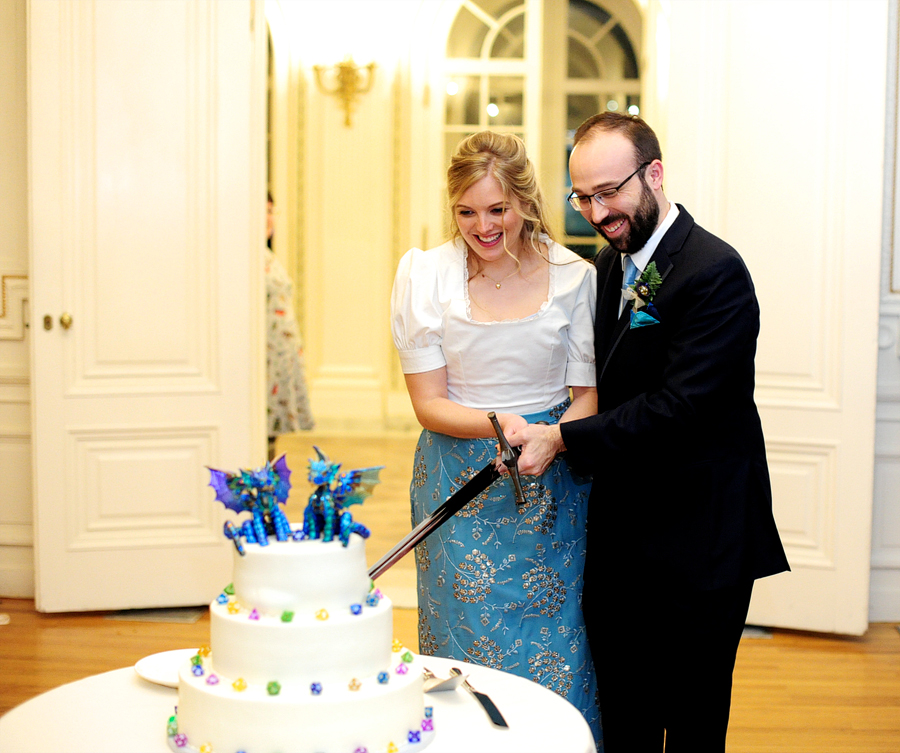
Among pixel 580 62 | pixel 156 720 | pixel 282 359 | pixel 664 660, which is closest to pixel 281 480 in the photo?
pixel 156 720

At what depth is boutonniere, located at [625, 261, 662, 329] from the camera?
80.4 inches

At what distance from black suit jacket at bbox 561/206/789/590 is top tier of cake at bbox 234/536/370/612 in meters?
0.83

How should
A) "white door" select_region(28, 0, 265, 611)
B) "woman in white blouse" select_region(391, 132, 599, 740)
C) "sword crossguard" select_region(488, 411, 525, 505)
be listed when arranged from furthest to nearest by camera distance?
"white door" select_region(28, 0, 265, 611) < "woman in white blouse" select_region(391, 132, 599, 740) < "sword crossguard" select_region(488, 411, 525, 505)

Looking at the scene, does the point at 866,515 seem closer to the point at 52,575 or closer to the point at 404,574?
the point at 404,574

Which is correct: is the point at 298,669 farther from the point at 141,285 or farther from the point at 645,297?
the point at 141,285

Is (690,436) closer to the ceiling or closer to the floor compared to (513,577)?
closer to the ceiling

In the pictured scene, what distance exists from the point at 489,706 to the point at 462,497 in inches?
20.5

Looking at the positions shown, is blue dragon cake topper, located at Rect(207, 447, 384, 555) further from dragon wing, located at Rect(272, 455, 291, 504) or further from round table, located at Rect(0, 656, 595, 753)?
round table, located at Rect(0, 656, 595, 753)

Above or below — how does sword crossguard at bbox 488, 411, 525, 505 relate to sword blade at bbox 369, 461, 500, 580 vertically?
above

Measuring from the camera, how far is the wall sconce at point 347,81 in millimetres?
7656

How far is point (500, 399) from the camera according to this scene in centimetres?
220

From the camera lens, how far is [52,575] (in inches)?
151

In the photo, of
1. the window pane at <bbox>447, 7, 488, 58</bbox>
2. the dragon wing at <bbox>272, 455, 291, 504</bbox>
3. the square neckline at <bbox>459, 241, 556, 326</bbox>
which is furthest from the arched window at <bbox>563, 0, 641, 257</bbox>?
the dragon wing at <bbox>272, 455, 291, 504</bbox>

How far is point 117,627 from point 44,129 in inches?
73.6
